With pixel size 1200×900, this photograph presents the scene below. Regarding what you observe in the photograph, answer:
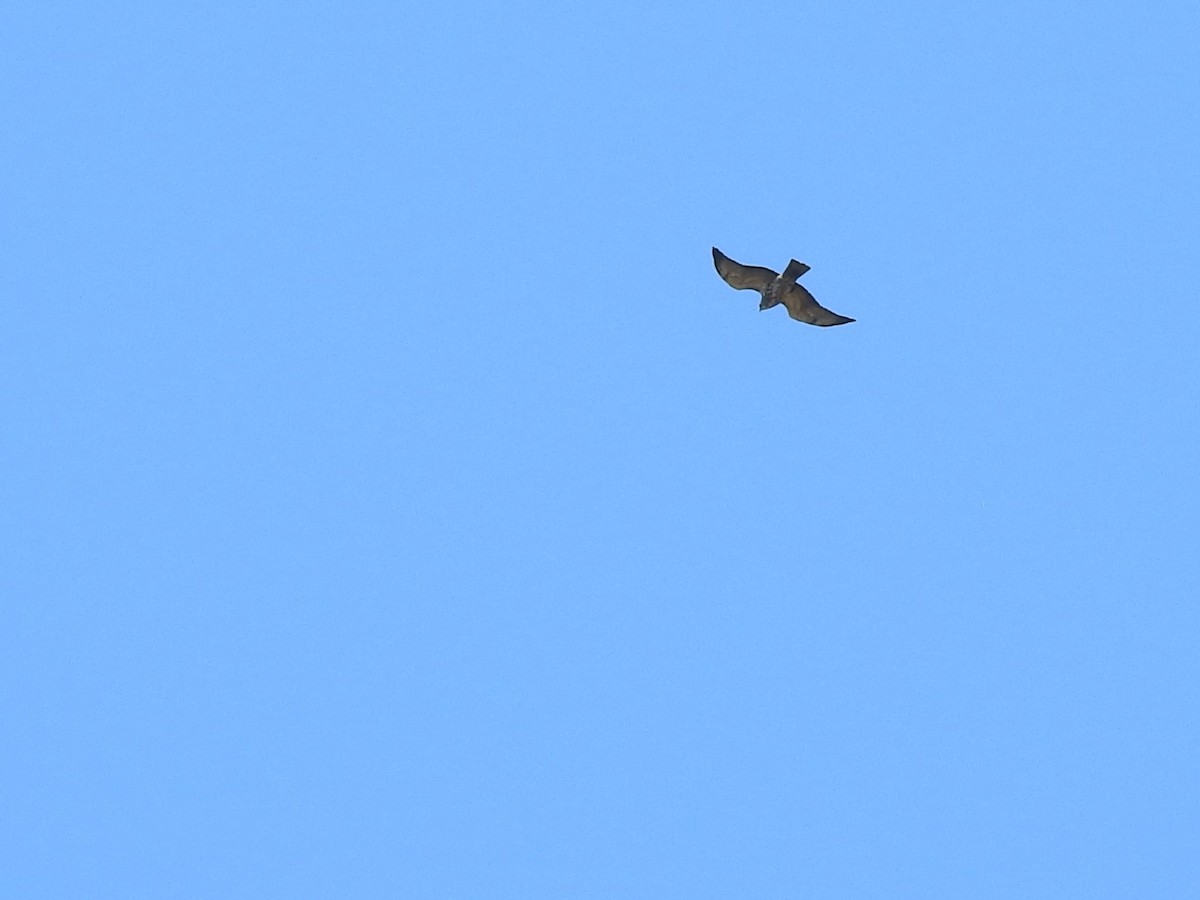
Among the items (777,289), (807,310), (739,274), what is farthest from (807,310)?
(739,274)

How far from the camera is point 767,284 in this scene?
3450 cm

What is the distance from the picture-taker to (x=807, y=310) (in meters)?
35.1

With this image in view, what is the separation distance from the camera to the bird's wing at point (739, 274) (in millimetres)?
34469

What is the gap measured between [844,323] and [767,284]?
1.83 meters

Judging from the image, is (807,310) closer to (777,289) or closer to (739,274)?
(777,289)

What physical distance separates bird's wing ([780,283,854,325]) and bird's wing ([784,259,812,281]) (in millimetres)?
603

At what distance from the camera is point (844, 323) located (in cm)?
3509

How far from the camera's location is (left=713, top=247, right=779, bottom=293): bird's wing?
34469mm

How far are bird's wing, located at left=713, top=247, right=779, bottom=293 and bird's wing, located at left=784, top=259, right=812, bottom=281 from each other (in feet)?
1.90

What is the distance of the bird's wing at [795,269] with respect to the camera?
110 ft

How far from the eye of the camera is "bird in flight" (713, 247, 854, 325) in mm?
34312

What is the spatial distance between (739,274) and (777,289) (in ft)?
2.69

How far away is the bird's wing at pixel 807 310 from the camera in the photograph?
34.7 m

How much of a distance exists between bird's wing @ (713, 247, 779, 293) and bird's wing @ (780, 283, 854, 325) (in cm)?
54
